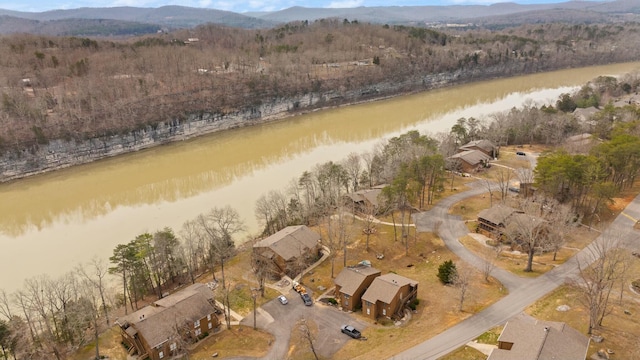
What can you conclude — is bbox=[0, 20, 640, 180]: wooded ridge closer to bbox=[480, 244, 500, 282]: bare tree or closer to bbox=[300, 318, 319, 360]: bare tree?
bbox=[300, 318, 319, 360]: bare tree

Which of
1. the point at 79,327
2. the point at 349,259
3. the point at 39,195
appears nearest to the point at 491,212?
the point at 349,259

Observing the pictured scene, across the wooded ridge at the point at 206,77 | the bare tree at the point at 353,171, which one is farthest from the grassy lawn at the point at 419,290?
the wooded ridge at the point at 206,77

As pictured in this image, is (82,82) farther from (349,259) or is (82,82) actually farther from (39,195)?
(349,259)

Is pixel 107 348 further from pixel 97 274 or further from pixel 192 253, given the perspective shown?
pixel 192 253

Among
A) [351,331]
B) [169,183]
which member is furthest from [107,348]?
[169,183]

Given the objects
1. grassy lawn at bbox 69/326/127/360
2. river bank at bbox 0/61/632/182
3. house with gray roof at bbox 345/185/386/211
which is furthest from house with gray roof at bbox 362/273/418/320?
river bank at bbox 0/61/632/182

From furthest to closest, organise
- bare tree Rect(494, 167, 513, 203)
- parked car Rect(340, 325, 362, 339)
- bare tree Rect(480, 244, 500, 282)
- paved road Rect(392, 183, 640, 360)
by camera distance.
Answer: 1. bare tree Rect(494, 167, 513, 203)
2. bare tree Rect(480, 244, 500, 282)
3. parked car Rect(340, 325, 362, 339)
4. paved road Rect(392, 183, 640, 360)

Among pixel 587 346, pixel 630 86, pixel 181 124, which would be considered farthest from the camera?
pixel 630 86

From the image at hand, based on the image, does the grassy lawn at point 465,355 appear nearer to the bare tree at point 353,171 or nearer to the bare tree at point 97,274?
the bare tree at point 97,274
